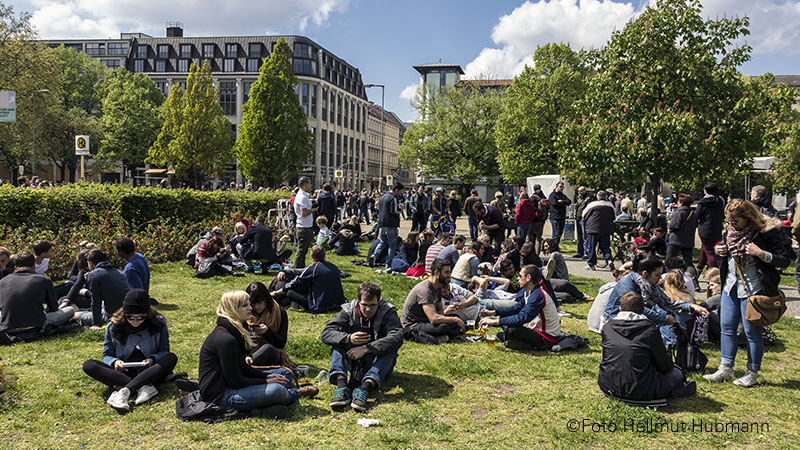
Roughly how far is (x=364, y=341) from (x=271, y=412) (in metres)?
1.13

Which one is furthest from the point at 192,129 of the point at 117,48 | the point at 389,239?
the point at 117,48

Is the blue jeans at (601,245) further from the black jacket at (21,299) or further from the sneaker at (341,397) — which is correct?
the black jacket at (21,299)

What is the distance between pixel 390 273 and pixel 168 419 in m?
8.43

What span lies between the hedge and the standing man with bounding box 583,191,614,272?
9.54 m

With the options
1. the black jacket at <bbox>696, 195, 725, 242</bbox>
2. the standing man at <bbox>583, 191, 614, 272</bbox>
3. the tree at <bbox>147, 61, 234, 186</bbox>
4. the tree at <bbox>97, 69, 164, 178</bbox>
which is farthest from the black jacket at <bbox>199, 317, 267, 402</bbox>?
the tree at <bbox>97, 69, 164, 178</bbox>

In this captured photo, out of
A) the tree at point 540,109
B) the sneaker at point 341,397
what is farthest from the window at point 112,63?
the sneaker at point 341,397

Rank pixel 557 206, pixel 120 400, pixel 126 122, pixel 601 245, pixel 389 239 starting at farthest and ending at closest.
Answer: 1. pixel 126 122
2. pixel 557 206
3. pixel 601 245
4. pixel 389 239
5. pixel 120 400

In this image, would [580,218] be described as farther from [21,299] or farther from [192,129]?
[192,129]

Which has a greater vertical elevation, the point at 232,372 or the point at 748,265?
the point at 748,265

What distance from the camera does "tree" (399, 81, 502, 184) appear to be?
48.2 meters

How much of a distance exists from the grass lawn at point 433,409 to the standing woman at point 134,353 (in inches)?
7.0

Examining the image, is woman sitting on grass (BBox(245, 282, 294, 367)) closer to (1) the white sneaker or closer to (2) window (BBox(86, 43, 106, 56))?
(1) the white sneaker

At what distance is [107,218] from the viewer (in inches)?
504

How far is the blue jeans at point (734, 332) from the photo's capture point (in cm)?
578
